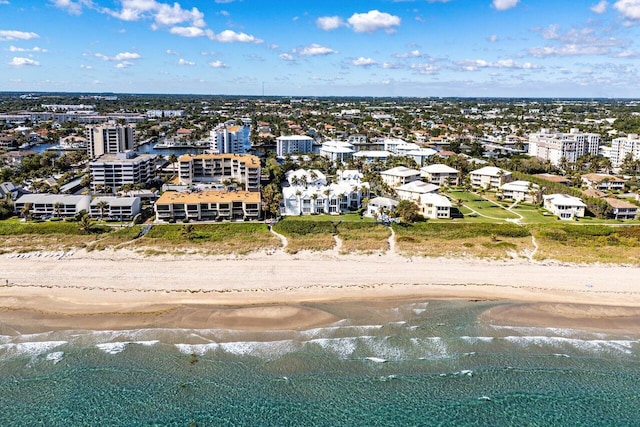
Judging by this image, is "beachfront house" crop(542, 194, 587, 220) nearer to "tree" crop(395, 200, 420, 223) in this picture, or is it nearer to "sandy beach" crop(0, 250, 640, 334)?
"sandy beach" crop(0, 250, 640, 334)

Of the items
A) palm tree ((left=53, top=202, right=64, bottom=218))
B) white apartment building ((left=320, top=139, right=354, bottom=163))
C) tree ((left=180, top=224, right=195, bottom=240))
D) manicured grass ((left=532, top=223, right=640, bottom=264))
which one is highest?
white apartment building ((left=320, top=139, right=354, bottom=163))

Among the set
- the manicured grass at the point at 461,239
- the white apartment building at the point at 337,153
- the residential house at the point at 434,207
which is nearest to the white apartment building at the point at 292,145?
the white apartment building at the point at 337,153

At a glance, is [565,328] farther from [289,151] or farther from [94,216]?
[289,151]

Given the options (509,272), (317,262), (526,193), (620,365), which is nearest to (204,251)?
(317,262)

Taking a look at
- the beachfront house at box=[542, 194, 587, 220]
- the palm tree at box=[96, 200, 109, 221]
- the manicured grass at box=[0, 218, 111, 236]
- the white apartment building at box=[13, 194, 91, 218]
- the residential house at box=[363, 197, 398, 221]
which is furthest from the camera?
the beachfront house at box=[542, 194, 587, 220]

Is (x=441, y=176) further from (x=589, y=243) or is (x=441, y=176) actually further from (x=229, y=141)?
(x=229, y=141)

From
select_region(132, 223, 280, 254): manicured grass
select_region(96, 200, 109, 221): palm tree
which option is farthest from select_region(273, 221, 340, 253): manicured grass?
select_region(96, 200, 109, 221): palm tree

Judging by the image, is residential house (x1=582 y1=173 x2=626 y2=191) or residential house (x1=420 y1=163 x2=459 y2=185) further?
residential house (x1=420 y1=163 x2=459 y2=185)
